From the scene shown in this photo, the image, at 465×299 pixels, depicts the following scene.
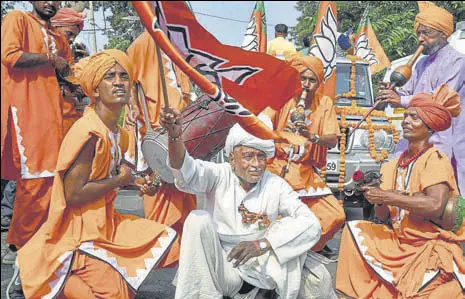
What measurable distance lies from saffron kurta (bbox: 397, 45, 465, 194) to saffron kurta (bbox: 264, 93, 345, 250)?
692mm

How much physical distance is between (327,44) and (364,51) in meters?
3.25

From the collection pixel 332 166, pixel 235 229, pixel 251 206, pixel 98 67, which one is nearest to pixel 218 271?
pixel 235 229

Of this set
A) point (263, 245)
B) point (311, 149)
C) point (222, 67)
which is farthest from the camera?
point (311, 149)

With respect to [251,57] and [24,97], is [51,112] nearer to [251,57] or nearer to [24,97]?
[24,97]

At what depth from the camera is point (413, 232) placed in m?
3.36

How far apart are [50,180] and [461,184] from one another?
11.2 ft

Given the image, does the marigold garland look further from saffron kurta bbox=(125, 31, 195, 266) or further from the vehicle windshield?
saffron kurta bbox=(125, 31, 195, 266)

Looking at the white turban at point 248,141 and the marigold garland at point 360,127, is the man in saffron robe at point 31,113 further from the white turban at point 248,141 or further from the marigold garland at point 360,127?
the marigold garland at point 360,127

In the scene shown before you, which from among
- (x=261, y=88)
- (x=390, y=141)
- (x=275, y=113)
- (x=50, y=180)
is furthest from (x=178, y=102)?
(x=390, y=141)

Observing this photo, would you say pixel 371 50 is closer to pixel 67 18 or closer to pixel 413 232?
pixel 67 18

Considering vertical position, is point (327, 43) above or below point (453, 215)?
above

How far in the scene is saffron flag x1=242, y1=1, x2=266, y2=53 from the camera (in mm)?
6801

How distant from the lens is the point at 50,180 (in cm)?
421

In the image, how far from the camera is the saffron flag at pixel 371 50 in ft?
27.9
